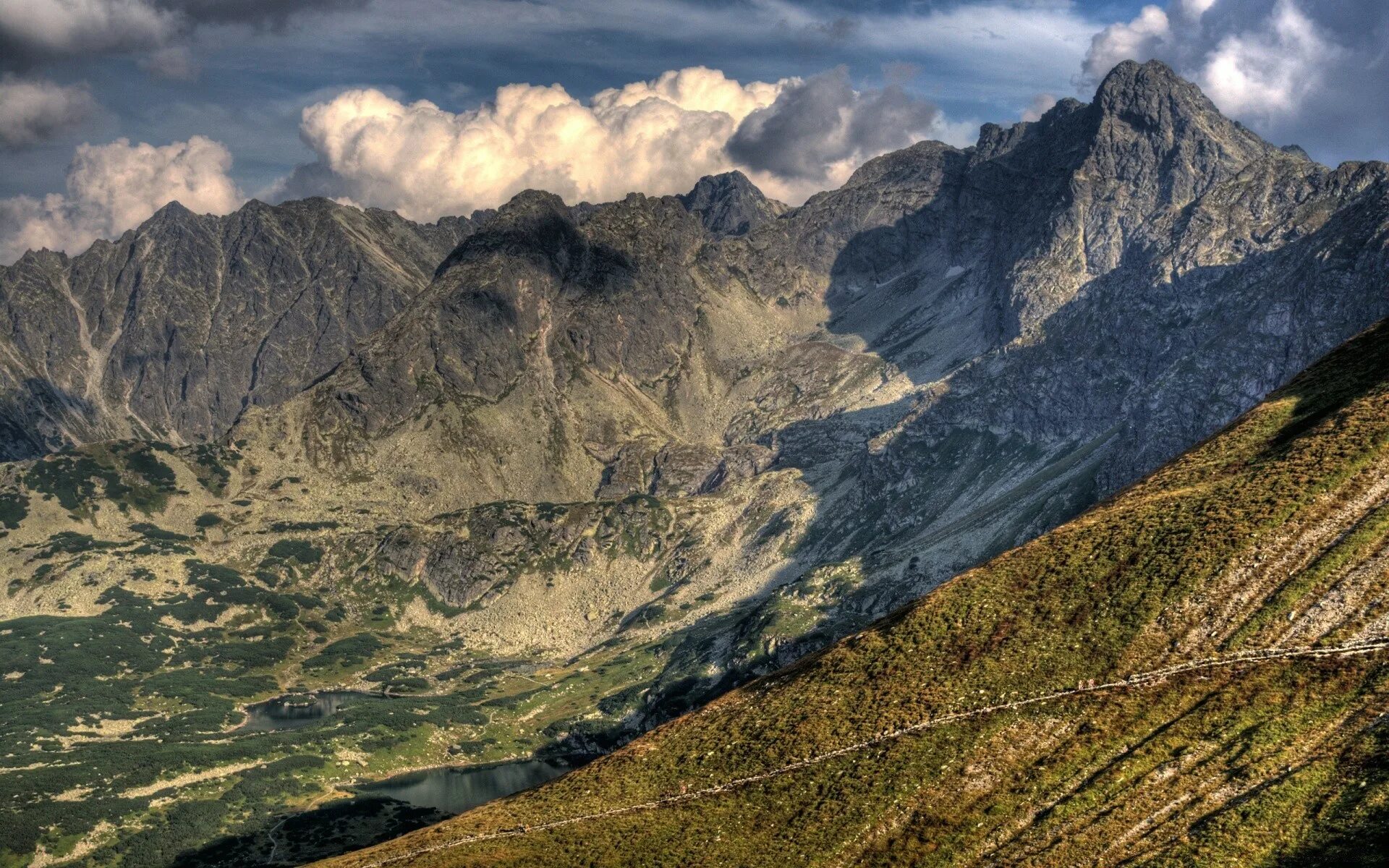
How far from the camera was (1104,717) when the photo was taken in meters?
75.9

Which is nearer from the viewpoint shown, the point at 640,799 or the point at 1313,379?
the point at 640,799

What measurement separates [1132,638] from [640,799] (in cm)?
4272

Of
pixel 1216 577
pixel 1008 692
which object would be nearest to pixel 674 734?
pixel 1008 692

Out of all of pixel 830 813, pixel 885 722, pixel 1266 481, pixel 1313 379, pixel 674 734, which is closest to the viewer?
pixel 830 813

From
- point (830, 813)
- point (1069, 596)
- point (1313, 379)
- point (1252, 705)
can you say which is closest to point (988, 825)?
point (830, 813)

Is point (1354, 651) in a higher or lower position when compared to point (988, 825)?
higher

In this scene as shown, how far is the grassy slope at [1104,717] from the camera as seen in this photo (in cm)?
6450

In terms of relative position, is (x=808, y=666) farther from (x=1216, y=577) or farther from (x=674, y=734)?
(x=1216, y=577)

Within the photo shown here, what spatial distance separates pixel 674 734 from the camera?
340ft

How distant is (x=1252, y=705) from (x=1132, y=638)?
1264 cm

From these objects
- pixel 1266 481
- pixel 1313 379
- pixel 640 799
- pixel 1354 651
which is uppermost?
pixel 1313 379

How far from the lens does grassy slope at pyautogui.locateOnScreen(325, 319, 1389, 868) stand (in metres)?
64.5

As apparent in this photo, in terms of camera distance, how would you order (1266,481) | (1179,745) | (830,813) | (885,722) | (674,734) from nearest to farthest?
(1179,745) → (830,813) → (885,722) → (1266,481) → (674,734)

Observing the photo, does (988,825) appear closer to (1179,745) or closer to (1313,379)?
(1179,745)
